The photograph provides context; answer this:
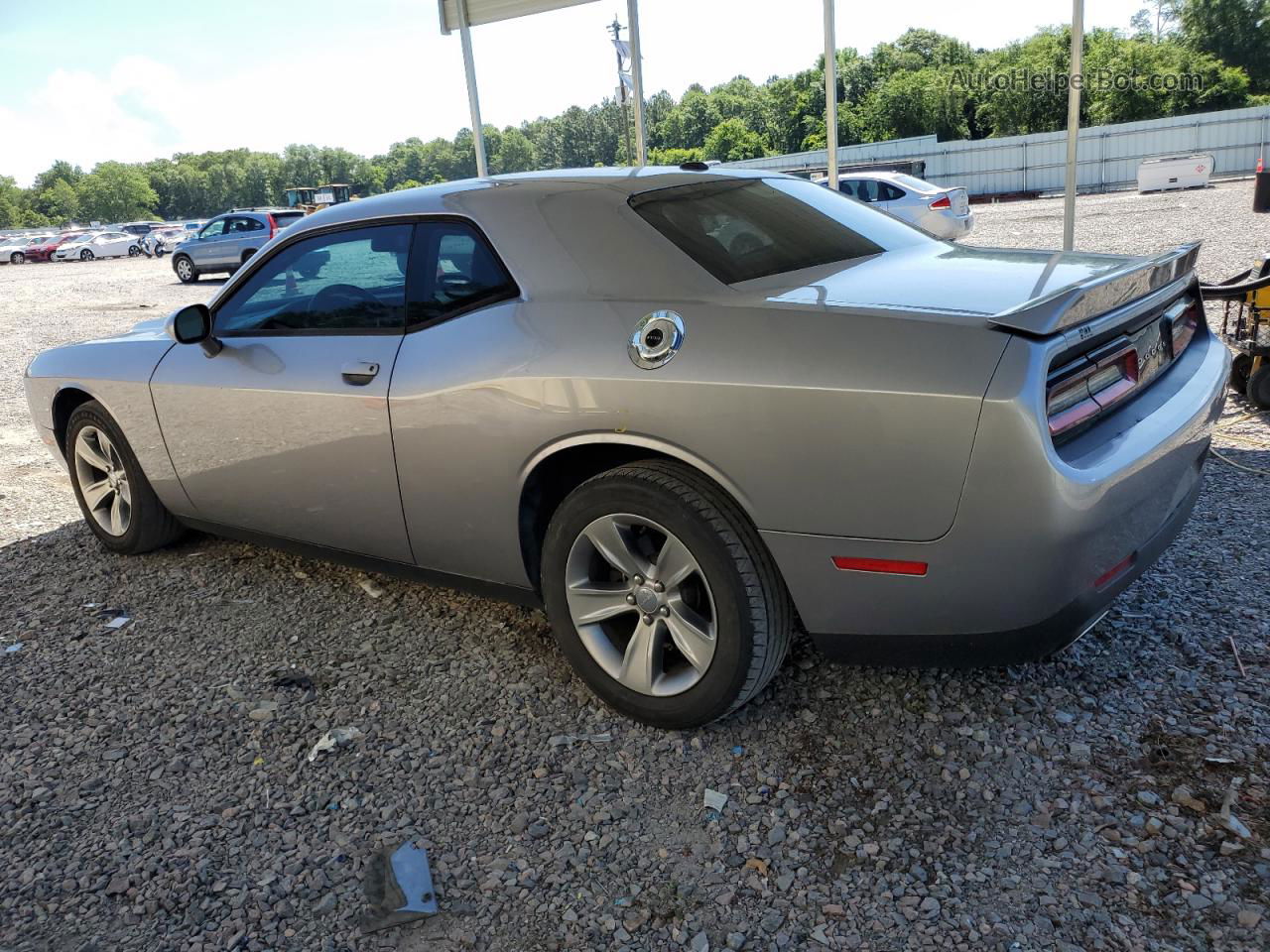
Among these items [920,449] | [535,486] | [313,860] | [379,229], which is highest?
[379,229]

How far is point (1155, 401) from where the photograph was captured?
2818 millimetres

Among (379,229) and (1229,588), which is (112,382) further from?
(1229,588)

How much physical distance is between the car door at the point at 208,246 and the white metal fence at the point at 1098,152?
A: 21955 mm

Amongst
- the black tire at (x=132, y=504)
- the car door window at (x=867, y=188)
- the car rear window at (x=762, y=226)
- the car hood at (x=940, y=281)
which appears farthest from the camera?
the car door window at (x=867, y=188)

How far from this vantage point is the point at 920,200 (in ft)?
63.8

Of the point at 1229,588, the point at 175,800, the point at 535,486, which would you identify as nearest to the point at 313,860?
the point at 175,800

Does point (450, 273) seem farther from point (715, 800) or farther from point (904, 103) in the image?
point (904, 103)

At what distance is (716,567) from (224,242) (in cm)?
2521

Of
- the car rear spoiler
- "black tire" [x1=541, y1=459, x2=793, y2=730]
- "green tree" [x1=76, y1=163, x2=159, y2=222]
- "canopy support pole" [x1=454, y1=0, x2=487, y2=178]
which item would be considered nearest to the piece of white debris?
"black tire" [x1=541, y1=459, x2=793, y2=730]

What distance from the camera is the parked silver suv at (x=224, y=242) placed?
24.8m

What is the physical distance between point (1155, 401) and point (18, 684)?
3.89 m

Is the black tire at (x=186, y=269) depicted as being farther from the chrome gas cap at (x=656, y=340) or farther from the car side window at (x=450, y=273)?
the chrome gas cap at (x=656, y=340)

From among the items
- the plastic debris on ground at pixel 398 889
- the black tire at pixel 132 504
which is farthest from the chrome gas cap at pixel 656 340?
the black tire at pixel 132 504

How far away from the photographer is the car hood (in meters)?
2.52
